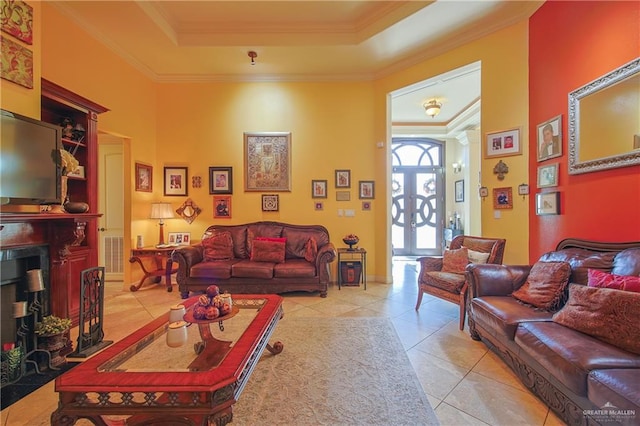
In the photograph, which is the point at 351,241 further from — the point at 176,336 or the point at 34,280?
the point at 34,280

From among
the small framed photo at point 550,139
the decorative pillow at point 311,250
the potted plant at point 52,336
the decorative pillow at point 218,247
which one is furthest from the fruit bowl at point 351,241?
the potted plant at point 52,336

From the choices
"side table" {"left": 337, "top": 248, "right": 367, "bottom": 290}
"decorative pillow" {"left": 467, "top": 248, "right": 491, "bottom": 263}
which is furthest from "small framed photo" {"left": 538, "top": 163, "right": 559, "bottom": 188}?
"side table" {"left": 337, "top": 248, "right": 367, "bottom": 290}

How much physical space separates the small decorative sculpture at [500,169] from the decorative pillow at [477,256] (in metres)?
1.07

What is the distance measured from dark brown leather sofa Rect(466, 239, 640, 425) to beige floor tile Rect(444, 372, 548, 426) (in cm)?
9

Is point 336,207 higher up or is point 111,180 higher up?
point 111,180

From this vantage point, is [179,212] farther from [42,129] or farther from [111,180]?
[42,129]

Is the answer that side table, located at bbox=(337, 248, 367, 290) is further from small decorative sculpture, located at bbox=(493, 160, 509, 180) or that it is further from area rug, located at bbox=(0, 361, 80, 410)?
area rug, located at bbox=(0, 361, 80, 410)

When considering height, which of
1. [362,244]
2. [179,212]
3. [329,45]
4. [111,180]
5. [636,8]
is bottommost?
[362,244]

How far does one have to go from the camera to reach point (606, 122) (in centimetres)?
234

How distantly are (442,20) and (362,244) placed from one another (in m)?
3.40

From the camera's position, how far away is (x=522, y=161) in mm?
3314

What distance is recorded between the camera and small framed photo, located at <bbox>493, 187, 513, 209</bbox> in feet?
11.2

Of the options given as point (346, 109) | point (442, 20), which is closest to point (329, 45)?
point (346, 109)

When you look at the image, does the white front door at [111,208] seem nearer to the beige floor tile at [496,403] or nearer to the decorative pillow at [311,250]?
the decorative pillow at [311,250]
